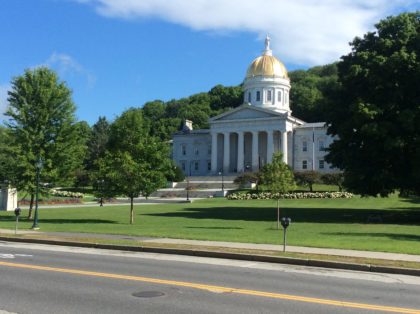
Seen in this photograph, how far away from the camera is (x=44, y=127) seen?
34.6 m

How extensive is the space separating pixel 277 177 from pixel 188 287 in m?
17.9

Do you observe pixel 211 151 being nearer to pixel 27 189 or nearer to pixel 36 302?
pixel 27 189

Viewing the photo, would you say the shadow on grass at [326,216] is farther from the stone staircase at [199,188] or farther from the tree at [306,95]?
the tree at [306,95]

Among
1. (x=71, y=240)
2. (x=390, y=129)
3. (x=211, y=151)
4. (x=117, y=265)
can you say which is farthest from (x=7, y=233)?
(x=211, y=151)

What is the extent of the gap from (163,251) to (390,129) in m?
21.0

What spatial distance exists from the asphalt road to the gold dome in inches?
3547

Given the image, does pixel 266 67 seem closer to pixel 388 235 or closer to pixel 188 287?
pixel 388 235

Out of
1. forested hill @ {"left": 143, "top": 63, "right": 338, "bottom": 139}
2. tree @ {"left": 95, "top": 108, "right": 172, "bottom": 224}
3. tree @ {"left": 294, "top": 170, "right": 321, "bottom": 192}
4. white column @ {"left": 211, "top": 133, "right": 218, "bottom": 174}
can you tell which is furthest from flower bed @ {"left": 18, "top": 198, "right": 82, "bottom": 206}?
forested hill @ {"left": 143, "top": 63, "right": 338, "bottom": 139}

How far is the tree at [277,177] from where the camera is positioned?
90.6ft

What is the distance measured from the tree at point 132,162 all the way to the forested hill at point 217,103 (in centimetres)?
9532

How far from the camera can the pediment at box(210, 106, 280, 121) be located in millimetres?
99688

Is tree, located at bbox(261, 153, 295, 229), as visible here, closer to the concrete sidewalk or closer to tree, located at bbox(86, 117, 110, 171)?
the concrete sidewalk

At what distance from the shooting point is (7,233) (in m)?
22.8

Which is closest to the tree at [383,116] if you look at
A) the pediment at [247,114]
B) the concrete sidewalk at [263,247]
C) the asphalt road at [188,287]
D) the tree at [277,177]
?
the tree at [277,177]
